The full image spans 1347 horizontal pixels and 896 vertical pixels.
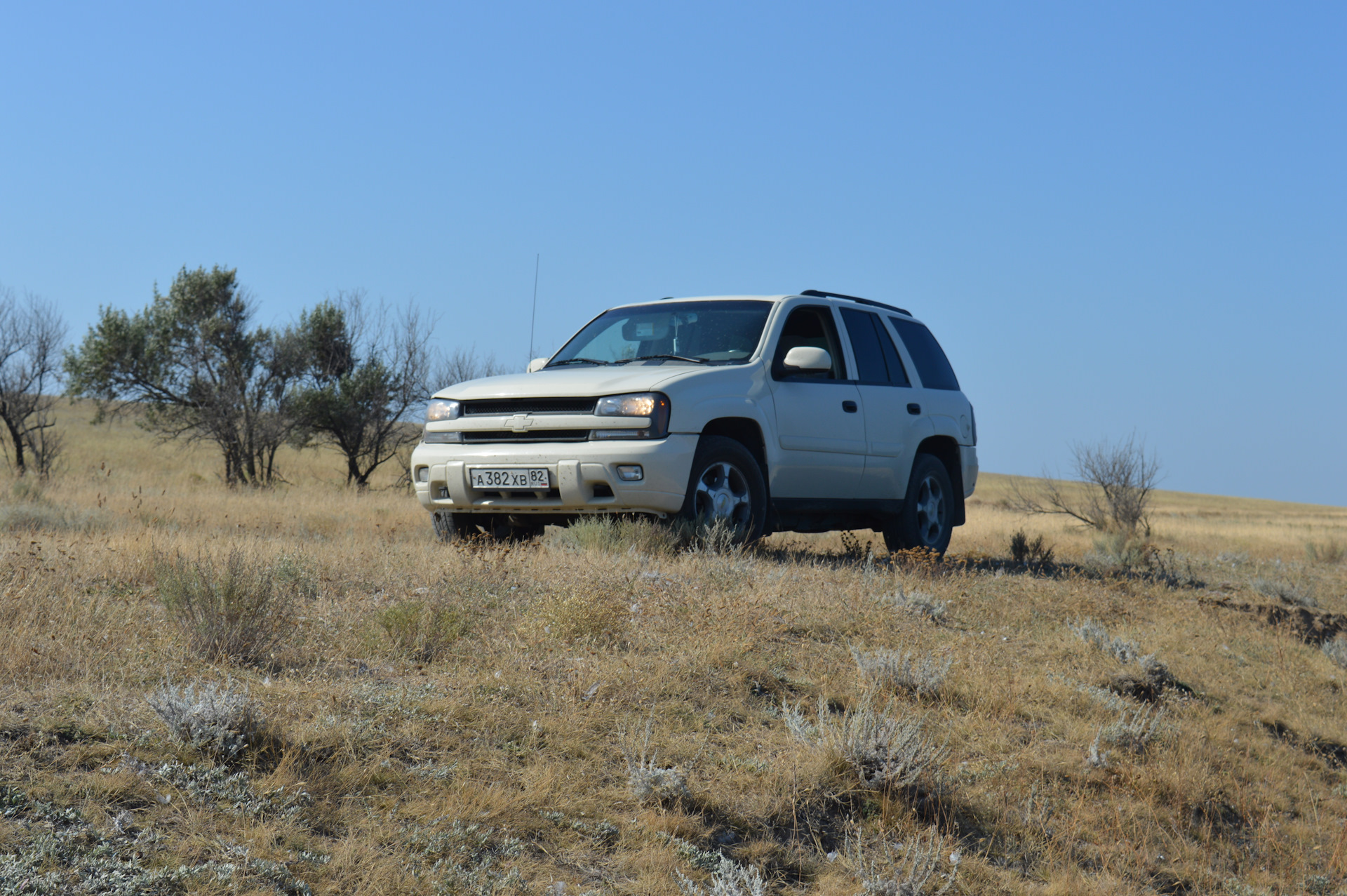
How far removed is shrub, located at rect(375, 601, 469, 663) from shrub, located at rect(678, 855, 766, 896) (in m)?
1.79

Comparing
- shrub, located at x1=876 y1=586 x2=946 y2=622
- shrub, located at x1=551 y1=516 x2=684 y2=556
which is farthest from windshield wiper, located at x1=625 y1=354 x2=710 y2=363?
shrub, located at x1=876 y1=586 x2=946 y2=622

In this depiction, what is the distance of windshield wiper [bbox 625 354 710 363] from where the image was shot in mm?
7423

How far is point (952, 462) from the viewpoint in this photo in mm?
9812

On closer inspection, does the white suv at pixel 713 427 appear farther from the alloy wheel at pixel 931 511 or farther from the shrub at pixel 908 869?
the shrub at pixel 908 869

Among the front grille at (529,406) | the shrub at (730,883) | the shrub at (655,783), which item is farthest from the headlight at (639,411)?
the shrub at (730,883)

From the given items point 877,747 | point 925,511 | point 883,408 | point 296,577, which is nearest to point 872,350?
point 883,408

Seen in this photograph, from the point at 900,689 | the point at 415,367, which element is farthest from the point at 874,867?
the point at 415,367

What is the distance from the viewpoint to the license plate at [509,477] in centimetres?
679

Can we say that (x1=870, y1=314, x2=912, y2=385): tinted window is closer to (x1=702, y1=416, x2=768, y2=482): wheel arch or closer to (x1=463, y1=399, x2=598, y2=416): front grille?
(x1=702, y1=416, x2=768, y2=482): wheel arch

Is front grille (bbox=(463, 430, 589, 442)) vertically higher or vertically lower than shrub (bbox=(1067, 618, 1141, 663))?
higher

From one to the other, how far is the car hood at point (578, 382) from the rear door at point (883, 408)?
1.90 m

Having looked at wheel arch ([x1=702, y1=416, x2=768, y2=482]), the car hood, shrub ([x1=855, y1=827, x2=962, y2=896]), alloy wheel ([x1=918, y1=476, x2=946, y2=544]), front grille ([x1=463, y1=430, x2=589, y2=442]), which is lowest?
shrub ([x1=855, y1=827, x2=962, y2=896])

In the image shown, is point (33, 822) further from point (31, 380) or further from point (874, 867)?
point (31, 380)

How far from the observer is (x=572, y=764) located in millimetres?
3777
